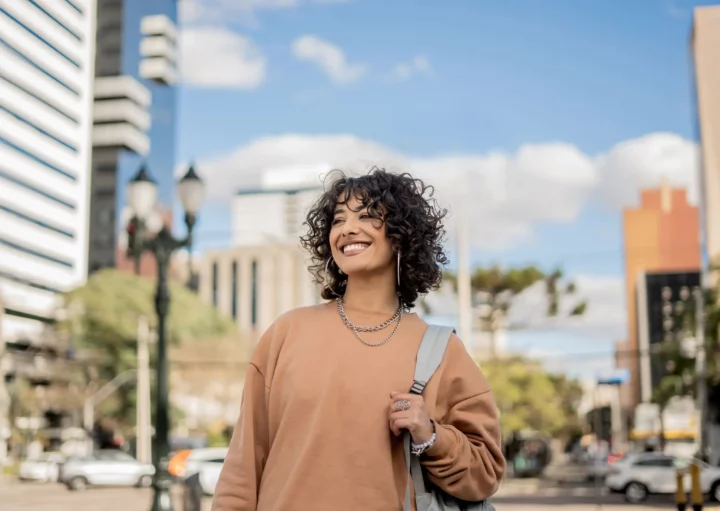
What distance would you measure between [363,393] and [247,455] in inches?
11.9

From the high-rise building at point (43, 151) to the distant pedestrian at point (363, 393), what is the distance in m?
65.0

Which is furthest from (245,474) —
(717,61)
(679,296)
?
(679,296)

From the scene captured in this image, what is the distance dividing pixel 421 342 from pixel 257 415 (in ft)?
1.38

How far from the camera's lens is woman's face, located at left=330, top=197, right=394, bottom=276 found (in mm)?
2373

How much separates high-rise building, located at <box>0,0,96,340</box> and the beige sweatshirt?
6504 centimetres

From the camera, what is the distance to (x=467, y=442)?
86.5 inches

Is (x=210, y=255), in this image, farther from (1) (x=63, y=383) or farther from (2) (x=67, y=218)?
(1) (x=63, y=383)

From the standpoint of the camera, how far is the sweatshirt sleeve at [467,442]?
2156 millimetres

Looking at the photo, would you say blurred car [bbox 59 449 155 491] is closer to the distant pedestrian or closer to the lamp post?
the lamp post

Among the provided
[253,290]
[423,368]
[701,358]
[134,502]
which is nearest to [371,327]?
[423,368]

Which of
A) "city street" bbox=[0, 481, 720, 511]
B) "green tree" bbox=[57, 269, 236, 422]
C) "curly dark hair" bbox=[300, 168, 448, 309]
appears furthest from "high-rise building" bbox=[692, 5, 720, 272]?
"curly dark hair" bbox=[300, 168, 448, 309]

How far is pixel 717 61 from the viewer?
52906 millimetres

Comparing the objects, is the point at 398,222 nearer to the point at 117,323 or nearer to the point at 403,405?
the point at 403,405

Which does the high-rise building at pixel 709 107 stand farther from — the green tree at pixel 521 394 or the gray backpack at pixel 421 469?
the gray backpack at pixel 421 469
